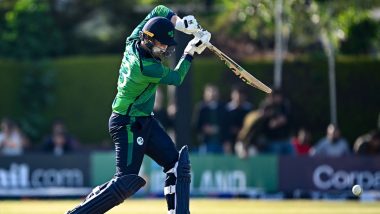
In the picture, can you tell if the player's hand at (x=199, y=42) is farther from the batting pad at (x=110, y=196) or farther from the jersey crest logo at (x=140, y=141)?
the batting pad at (x=110, y=196)

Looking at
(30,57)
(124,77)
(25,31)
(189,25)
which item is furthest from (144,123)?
(25,31)

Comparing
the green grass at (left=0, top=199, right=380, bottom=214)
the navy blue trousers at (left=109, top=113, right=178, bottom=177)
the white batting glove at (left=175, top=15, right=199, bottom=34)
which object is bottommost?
the green grass at (left=0, top=199, right=380, bottom=214)

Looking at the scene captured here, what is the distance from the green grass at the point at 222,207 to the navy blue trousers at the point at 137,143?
3.54 m

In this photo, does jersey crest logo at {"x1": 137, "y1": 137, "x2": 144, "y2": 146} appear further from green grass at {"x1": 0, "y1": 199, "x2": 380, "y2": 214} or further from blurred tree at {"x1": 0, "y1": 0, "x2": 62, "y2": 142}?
blurred tree at {"x1": 0, "y1": 0, "x2": 62, "y2": 142}

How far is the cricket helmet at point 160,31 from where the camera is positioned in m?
9.76

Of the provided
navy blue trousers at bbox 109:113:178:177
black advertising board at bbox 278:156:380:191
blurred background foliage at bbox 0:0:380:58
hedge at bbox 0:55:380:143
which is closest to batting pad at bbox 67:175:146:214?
navy blue trousers at bbox 109:113:178:177

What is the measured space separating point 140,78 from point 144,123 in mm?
453

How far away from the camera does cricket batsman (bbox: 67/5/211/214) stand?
971cm

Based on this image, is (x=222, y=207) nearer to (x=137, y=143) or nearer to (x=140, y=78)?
(x=137, y=143)

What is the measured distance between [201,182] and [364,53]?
7.46 m

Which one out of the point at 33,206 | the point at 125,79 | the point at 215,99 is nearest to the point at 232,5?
the point at 215,99

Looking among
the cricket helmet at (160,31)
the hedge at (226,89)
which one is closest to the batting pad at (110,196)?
the cricket helmet at (160,31)

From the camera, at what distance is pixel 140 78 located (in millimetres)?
9789

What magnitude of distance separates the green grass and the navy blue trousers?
3.54 metres
